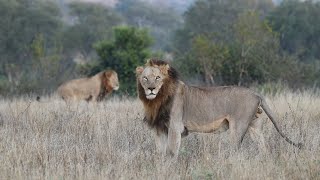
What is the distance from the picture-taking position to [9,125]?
32.8ft

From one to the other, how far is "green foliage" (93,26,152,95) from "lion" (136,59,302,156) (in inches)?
617

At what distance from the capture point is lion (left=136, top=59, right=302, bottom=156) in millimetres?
7824

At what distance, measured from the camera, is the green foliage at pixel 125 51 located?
944 inches

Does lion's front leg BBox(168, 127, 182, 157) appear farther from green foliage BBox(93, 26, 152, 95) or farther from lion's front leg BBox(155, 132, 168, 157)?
green foliage BBox(93, 26, 152, 95)

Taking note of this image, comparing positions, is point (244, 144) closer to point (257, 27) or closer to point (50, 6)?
point (257, 27)

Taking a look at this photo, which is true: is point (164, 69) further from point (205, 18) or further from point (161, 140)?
point (205, 18)

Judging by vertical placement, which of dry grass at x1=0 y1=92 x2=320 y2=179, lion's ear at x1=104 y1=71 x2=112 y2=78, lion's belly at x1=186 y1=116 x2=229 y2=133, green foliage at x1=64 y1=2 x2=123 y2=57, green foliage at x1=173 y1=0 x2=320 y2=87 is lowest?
green foliage at x1=64 y1=2 x2=123 y2=57

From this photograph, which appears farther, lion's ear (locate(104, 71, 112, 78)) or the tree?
the tree

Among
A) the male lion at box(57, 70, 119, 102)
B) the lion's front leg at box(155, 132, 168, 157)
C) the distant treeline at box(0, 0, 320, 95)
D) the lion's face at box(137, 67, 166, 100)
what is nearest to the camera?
the lion's face at box(137, 67, 166, 100)

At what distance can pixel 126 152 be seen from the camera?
7.96 meters

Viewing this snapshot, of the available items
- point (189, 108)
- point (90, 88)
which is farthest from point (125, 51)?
point (189, 108)

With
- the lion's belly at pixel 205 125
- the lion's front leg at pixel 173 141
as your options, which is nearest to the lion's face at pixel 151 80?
the lion's front leg at pixel 173 141

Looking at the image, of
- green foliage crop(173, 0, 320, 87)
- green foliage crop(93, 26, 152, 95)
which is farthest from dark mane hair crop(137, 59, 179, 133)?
green foliage crop(93, 26, 152, 95)

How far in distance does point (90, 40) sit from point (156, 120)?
46.0 meters
